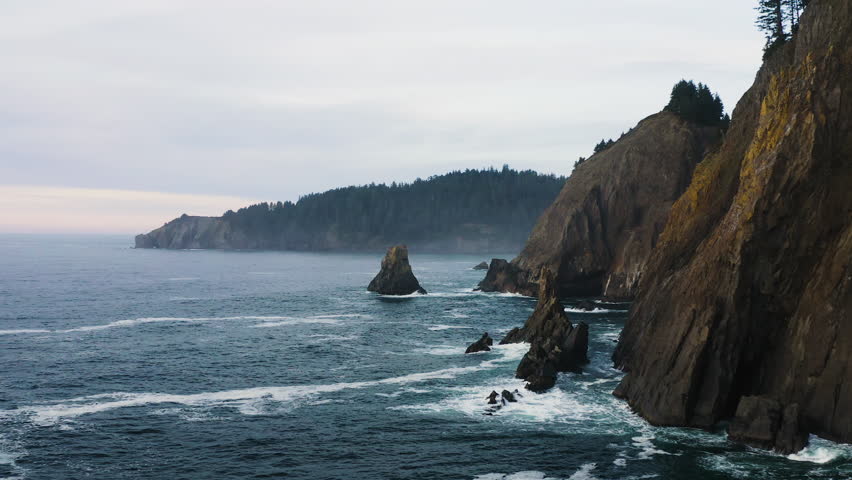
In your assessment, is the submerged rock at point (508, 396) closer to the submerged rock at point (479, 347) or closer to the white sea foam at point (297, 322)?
the submerged rock at point (479, 347)

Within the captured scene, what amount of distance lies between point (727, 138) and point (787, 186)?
1120 inches

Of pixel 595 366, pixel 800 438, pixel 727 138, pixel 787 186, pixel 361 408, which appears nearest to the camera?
pixel 800 438

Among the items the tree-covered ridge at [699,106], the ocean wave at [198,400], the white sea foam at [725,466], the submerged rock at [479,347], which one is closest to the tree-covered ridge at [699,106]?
the tree-covered ridge at [699,106]

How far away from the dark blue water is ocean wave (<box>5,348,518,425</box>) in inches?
8.6

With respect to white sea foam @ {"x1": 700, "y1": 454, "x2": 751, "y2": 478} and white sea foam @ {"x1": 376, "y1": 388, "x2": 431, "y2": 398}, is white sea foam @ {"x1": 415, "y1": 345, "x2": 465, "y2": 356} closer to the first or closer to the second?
white sea foam @ {"x1": 376, "y1": 388, "x2": 431, "y2": 398}

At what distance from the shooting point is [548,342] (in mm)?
66125

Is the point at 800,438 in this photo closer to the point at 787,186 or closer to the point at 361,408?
the point at 787,186

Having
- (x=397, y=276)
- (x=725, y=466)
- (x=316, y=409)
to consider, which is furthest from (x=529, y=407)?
(x=397, y=276)

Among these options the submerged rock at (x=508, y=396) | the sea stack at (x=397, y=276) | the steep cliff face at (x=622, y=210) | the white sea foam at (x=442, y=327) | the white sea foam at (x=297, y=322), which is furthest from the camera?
the sea stack at (x=397, y=276)

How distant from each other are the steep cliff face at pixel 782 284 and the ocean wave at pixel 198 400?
75.8 ft

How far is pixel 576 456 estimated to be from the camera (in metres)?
41.6

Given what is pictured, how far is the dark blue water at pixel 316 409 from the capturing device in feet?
131

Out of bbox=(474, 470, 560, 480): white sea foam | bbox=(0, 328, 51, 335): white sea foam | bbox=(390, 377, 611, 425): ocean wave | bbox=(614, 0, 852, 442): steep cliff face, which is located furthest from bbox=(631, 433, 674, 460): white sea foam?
bbox=(0, 328, 51, 335): white sea foam

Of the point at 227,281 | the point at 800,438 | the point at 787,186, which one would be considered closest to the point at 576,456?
the point at 800,438
